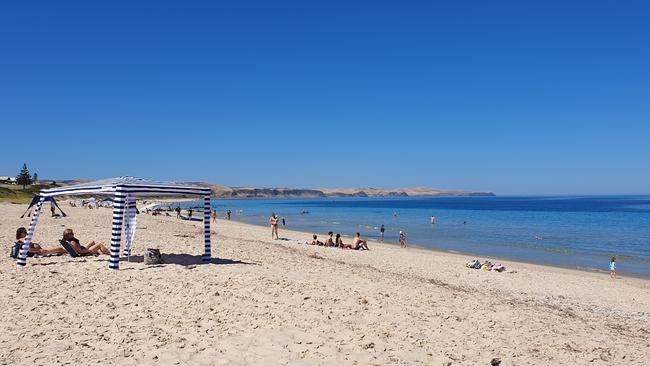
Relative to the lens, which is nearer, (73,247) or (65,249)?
(73,247)

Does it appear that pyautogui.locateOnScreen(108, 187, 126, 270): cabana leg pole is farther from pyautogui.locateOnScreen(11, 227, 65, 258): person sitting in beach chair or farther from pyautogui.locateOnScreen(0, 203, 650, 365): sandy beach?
pyautogui.locateOnScreen(11, 227, 65, 258): person sitting in beach chair

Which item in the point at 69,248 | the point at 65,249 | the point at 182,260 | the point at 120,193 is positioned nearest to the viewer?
the point at 120,193

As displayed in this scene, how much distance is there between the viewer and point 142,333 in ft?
22.7

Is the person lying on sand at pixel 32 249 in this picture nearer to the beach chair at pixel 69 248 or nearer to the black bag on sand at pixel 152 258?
the beach chair at pixel 69 248

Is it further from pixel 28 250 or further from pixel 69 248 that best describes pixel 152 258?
pixel 28 250

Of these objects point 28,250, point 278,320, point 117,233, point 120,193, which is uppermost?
point 120,193

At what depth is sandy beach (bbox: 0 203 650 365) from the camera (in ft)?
21.2

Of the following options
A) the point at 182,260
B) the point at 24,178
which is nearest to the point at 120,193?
the point at 182,260

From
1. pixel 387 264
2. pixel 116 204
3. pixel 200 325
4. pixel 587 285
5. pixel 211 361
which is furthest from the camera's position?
pixel 387 264

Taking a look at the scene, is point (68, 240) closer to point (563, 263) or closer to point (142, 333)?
point (142, 333)

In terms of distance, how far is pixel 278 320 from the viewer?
769cm

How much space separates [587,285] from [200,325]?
13.6 metres

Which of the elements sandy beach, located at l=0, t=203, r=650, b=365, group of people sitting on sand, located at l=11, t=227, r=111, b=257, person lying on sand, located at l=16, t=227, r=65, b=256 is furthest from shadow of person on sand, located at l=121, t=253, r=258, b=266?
person lying on sand, located at l=16, t=227, r=65, b=256

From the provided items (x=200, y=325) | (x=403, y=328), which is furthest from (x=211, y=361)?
(x=403, y=328)
